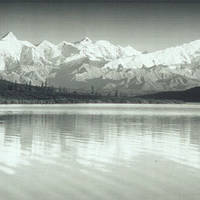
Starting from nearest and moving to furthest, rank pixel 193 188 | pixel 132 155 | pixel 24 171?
pixel 193 188 < pixel 24 171 < pixel 132 155

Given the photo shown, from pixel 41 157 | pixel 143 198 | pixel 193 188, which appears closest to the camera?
pixel 143 198

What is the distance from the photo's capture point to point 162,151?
106 feet

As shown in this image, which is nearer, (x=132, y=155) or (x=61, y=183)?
(x=61, y=183)

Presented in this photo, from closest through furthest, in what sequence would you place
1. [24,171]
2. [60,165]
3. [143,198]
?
1. [143,198]
2. [24,171]
3. [60,165]

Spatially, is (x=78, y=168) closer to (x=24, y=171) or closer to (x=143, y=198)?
(x=24, y=171)

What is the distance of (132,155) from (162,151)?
3.49 meters

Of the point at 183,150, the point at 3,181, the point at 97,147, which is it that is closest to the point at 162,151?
the point at 183,150

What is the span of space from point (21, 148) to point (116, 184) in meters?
14.5

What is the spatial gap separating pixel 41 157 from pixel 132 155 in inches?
249

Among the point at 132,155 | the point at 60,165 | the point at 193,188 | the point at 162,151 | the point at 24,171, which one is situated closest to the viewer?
the point at 193,188

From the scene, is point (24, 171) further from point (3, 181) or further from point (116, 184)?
point (116, 184)

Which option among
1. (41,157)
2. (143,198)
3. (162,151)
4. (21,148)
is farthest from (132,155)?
(143,198)

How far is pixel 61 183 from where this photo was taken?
1975 centimetres

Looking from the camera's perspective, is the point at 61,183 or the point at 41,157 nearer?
the point at 61,183
